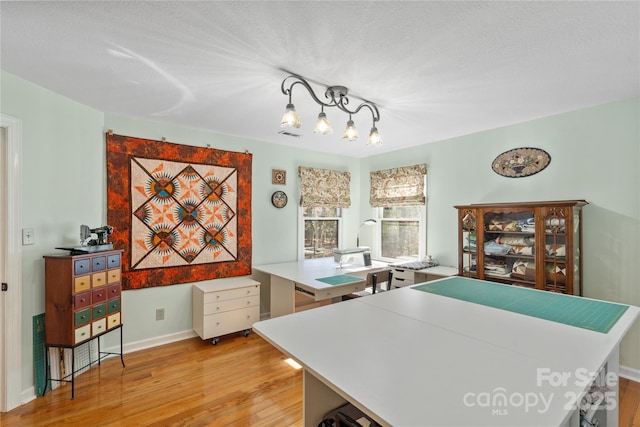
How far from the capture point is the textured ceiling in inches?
56.9

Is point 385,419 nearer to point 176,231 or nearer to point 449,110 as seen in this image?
point 449,110

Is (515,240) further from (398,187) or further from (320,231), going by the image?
(320,231)

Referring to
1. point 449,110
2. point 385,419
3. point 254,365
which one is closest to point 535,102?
point 449,110

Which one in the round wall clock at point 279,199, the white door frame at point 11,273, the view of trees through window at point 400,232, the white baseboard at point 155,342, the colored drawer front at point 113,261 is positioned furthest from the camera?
the view of trees through window at point 400,232

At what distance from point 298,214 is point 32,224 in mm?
2664

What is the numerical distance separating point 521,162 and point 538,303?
1747 mm

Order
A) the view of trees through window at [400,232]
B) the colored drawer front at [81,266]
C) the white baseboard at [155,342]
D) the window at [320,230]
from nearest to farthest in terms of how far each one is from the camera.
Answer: the colored drawer front at [81,266]
the white baseboard at [155,342]
the view of trees through window at [400,232]
the window at [320,230]

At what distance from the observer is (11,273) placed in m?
2.13

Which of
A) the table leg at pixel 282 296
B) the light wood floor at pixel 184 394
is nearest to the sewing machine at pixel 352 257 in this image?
the table leg at pixel 282 296

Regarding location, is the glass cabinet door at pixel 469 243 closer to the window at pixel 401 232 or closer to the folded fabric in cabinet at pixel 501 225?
the folded fabric in cabinet at pixel 501 225

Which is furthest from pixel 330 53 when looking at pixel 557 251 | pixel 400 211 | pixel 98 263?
pixel 400 211

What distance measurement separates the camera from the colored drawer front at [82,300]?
7.45 ft

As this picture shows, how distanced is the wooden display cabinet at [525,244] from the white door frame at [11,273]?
3.83m

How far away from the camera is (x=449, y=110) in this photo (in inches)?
108
